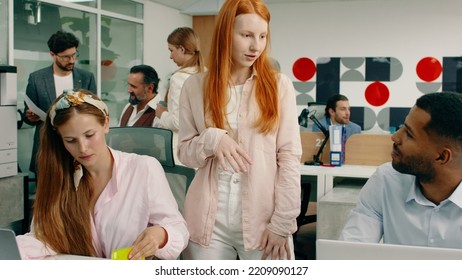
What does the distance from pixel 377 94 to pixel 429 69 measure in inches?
27.0

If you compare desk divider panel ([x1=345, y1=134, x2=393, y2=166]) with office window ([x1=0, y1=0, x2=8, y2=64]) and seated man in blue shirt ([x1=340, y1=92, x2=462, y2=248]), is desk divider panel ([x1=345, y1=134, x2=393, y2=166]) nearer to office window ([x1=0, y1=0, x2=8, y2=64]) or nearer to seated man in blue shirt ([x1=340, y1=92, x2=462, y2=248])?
seated man in blue shirt ([x1=340, y1=92, x2=462, y2=248])

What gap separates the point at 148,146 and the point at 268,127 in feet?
1.76

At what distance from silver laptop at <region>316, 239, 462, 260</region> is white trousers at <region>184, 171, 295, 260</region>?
67 centimetres

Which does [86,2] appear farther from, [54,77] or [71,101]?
[71,101]

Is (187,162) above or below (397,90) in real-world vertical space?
below

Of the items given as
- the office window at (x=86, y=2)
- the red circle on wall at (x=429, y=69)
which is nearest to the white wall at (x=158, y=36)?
the office window at (x=86, y=2)

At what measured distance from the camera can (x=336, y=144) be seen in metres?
3.38

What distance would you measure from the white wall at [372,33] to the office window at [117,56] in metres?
1.85

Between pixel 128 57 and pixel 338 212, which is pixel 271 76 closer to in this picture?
pixel 338 212

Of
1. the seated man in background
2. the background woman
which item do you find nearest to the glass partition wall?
the seated man in background

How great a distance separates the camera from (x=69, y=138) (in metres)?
1.54

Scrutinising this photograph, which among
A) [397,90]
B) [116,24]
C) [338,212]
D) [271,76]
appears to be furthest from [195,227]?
[397,90]

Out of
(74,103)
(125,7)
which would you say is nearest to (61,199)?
(74,103)
